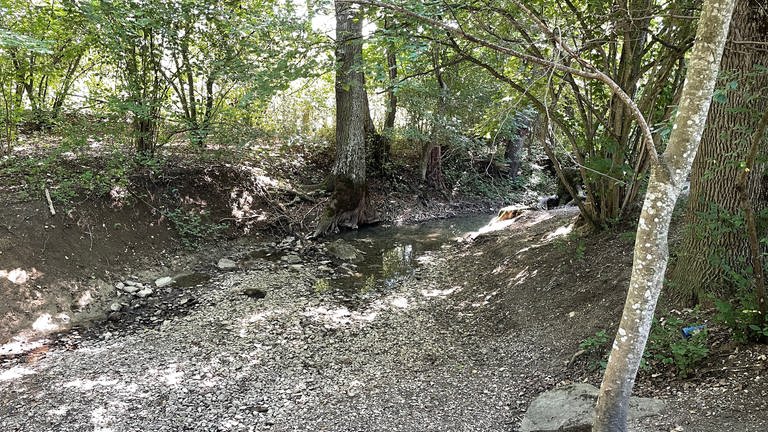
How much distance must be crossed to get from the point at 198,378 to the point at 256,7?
6582 millimetres

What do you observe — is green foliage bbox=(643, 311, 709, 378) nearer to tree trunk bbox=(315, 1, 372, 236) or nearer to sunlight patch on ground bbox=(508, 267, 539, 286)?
sunlight patch on ground bbox=(508, 267, 539, 286)

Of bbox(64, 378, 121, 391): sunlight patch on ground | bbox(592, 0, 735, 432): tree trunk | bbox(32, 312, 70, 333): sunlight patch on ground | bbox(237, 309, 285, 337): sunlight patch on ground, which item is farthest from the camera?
bbox(237, 309, 285, 337): sunlight patch on ground

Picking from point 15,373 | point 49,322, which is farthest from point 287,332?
point 49,322

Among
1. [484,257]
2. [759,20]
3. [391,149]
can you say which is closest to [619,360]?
[759,20]

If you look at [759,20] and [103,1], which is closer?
[759,20]

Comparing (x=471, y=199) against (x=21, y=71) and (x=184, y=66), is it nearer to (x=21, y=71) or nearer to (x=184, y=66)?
(x=184, y=66)

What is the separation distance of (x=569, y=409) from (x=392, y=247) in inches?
254

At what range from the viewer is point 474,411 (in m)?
3.68

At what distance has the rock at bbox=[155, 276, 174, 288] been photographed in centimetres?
675

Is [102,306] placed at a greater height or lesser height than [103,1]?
lesser

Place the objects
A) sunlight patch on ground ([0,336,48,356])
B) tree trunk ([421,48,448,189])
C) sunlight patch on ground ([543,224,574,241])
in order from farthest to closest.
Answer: tree trunk ([421,48,448,189]), sunlight patch on ground ([543,224,574,241]), sunlight patch on ground ([0,336,48,356])

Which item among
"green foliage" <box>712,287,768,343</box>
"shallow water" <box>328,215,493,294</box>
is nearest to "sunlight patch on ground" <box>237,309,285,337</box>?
"shallow water" <box>328,215,493,294</box>

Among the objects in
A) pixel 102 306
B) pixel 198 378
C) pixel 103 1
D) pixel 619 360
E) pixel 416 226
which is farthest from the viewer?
pixel 416 226

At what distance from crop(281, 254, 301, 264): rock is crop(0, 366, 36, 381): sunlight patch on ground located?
13.6 ft
